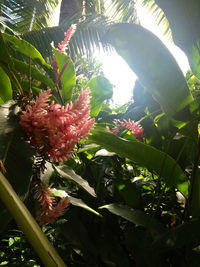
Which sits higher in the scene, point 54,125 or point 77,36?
point 77,36

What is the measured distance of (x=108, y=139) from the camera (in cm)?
61

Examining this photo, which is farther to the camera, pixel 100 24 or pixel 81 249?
pixel 100 24

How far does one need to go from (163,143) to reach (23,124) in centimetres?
Answer: 50

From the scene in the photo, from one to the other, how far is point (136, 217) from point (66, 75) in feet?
1.51

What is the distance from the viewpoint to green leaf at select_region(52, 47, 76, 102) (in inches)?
27.6

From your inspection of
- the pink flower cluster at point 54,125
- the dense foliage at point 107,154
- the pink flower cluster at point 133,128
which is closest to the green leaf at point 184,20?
the dense foliage at point 107,154

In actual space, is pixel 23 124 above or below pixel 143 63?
below

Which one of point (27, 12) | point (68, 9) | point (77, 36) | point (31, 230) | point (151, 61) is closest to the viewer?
point (31, 230)

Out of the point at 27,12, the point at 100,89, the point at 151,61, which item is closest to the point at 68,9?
the point at 27,12

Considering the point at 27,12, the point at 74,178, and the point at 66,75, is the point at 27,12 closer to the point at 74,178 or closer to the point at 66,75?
the point at 66,75

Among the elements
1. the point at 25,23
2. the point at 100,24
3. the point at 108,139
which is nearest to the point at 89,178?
the point at 108,139

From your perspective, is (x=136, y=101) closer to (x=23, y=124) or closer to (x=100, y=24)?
(x=23, y=124)

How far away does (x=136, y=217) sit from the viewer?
59 centimetres

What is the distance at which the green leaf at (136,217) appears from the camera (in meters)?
0.57
